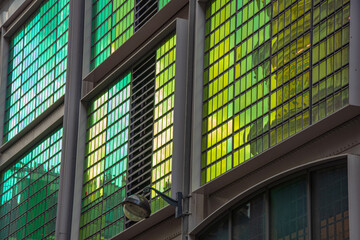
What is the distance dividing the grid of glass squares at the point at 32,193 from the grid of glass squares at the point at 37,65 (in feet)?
6.60

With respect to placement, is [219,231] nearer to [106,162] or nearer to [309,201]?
[309,201]

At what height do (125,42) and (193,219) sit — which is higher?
(125,42)

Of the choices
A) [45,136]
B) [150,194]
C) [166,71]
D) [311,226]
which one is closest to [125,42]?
[166,71]

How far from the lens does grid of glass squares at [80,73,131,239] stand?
3881 centimetres

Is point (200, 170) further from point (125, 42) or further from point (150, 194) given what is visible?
point (125, 42)

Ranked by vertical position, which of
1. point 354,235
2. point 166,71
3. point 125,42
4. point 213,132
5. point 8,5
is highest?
point 8,5

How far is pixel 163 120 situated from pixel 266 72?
7387 mm

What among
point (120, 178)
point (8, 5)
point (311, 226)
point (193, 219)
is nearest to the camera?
point (311, 226)

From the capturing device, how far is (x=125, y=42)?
40.0 meters

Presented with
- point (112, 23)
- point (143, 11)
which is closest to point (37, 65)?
point (112, 23)

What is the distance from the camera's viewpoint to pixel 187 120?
33.4 m

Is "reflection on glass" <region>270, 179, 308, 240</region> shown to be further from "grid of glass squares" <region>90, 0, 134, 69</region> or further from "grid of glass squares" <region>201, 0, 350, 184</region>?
"grid of glass squares" <region>90, 0, 134, 69</region>

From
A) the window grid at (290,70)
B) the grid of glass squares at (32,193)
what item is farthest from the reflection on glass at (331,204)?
the grid of glass squares at (32,193)

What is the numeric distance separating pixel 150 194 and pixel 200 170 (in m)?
4.19
